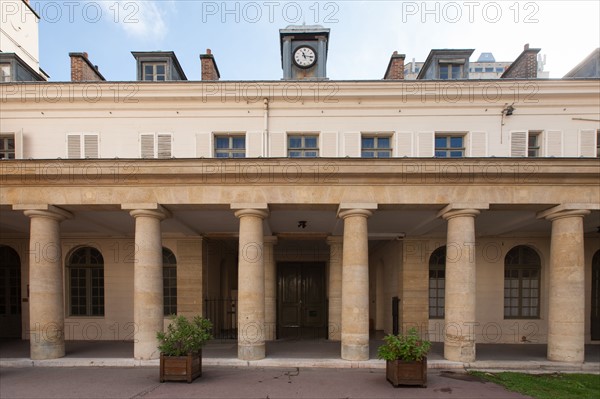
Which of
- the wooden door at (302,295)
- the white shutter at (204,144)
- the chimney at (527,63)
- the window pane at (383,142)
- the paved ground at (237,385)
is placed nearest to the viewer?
the paved ground at (237,385)

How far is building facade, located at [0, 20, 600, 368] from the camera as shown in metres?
10.3

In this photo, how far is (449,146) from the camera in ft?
43.7

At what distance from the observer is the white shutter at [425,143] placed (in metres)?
13.0

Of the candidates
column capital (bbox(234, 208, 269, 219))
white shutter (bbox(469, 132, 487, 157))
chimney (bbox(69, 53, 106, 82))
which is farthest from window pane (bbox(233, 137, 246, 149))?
white shutter (bbox(469, 132, 487, 157))

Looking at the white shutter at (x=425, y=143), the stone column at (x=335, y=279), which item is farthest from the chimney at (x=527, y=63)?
→ the stone column at (x=335, y=279)

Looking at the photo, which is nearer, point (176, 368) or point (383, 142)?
point (176, 368)

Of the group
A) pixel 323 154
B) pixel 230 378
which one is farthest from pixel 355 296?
pixel 323 154

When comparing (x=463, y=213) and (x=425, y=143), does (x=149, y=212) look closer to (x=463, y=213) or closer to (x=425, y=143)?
(x=463, y=213)

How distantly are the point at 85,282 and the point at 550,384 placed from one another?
17.0 meters

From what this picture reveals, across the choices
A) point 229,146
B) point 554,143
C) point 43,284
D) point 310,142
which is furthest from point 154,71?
point 554,143

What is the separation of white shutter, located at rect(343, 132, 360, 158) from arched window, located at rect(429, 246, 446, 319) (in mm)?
5885

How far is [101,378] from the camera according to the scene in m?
9.25

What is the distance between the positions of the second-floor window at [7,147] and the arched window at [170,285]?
22.1 feet

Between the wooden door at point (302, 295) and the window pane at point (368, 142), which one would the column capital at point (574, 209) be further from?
the wooden door at point (302, 295)
